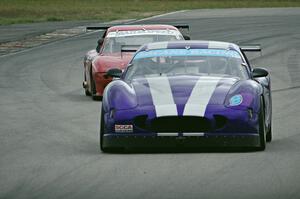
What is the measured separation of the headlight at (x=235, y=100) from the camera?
37.0ft

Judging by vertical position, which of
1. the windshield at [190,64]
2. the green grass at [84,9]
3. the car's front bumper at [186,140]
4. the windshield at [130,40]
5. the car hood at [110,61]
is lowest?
the green grass at [84,9]

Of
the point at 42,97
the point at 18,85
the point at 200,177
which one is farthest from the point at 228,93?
the point at 18,85

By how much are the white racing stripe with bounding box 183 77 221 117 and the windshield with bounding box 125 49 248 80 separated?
0.46 metres

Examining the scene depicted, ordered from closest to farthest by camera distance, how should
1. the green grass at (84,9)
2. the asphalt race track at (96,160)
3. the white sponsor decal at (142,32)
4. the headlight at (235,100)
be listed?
1. the asphalt race track at (96,160)
2. the headlight at (235,100)
3. the white sponsor decal at (142,32)
4. the green grass at (84,9)

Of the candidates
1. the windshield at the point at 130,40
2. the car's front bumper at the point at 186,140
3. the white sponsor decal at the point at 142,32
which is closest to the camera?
the car's front bumper at the point at 186,140

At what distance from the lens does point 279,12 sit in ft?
164

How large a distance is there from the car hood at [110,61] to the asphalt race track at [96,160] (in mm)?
588

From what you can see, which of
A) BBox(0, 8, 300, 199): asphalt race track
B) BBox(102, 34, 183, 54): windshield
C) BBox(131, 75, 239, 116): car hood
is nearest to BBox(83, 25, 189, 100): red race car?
BBox(102, 34, 183, 54): windshield

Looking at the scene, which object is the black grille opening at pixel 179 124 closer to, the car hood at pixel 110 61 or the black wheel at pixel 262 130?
the black wheel at pixel 262 130

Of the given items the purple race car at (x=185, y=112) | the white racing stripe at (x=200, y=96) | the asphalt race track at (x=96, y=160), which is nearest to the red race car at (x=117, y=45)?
the asphalt race track at (x=96, y=160)

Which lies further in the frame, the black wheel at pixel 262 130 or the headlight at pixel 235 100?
the headlight at pixel 235 100

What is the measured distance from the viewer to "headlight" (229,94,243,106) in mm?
11289

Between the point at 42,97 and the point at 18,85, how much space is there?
294 cm

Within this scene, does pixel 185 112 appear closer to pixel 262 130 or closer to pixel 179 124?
pixel 179 124
